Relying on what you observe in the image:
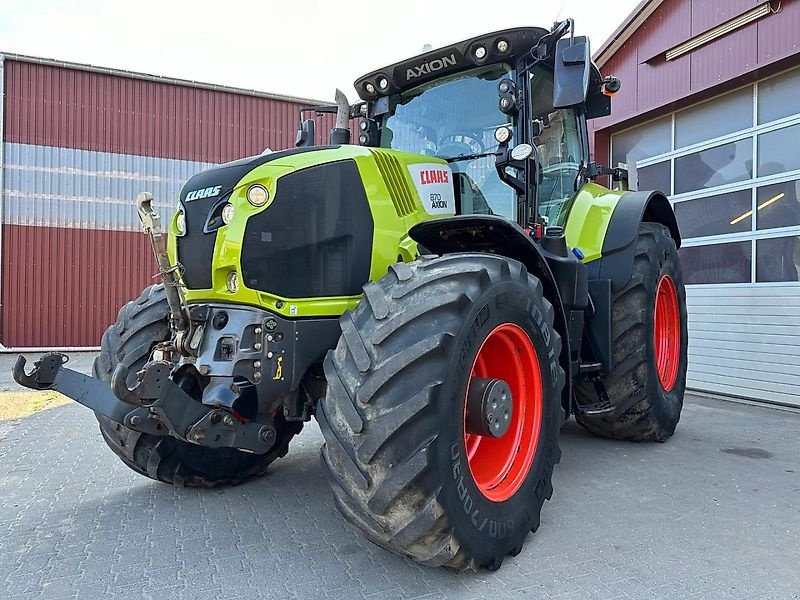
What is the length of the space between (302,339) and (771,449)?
413 centimetres

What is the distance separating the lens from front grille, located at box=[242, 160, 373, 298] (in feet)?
9.67

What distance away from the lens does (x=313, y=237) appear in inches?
120

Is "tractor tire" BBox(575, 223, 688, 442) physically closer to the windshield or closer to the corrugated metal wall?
the windshield

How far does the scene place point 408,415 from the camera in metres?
2.34

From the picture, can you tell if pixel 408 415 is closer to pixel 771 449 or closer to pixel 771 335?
pixel 771 449

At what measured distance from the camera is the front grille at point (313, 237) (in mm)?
2947

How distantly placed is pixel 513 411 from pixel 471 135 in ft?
5.73

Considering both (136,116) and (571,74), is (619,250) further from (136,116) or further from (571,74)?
(136,116)

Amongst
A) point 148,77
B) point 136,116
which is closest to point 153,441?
point 136,116

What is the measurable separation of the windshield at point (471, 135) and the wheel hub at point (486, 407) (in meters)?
1.38

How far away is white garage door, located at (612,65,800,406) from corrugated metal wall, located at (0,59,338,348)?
10398 millimetres

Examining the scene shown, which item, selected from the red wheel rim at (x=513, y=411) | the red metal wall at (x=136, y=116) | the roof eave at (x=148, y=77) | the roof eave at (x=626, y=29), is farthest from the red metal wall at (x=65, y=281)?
the red wheel rim at (x=513, y=411)

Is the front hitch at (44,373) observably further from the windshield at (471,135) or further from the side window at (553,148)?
the side window at (553,148)

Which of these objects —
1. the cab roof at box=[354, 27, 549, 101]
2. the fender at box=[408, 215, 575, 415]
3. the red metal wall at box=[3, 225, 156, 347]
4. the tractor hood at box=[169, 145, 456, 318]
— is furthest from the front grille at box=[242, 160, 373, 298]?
the red metal wall at box=[3, 225, 156, 347]
